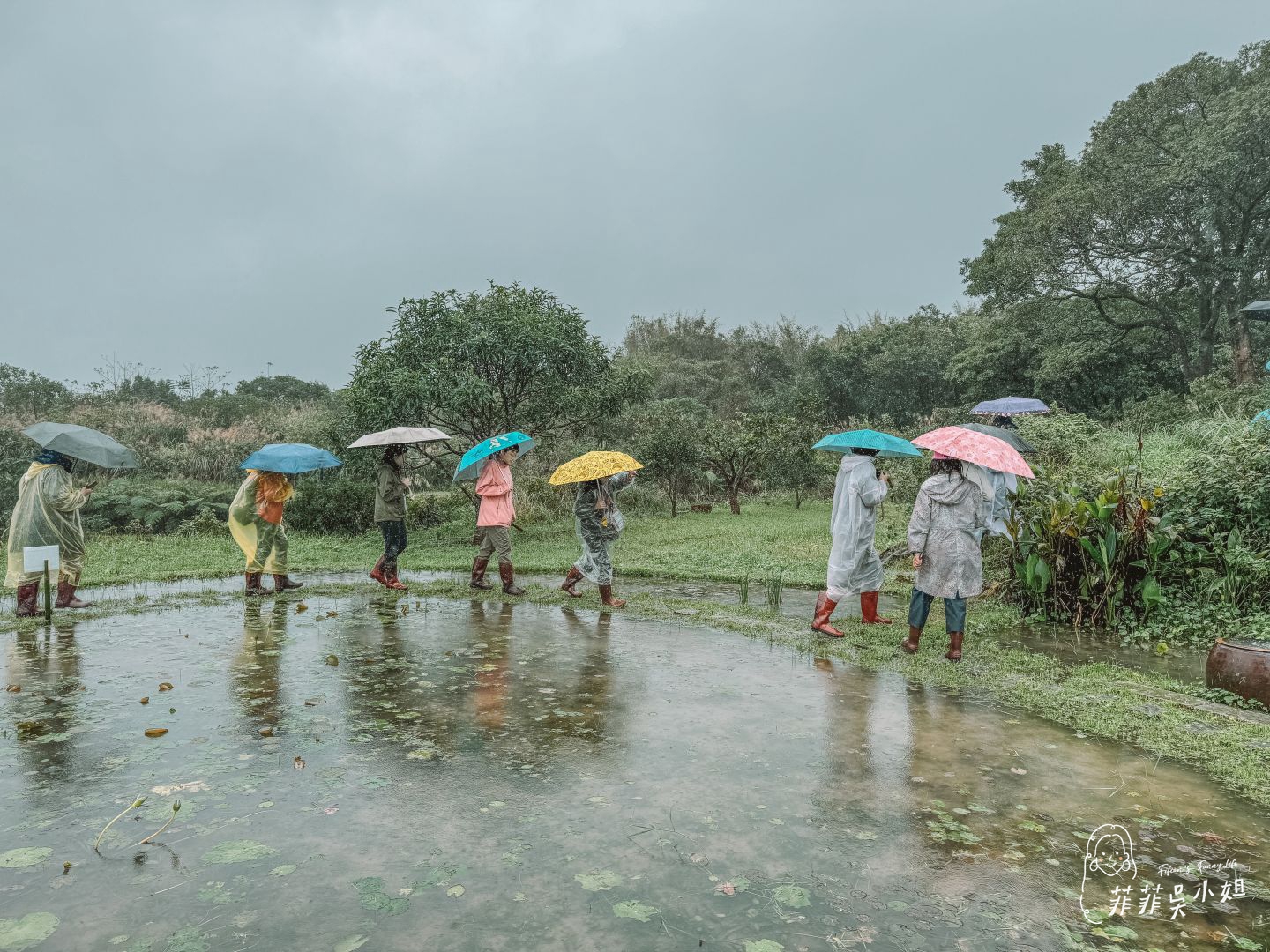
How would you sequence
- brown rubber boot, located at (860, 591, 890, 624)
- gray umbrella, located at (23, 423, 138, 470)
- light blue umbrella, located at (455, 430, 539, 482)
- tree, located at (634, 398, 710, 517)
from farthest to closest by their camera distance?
tree, located at (634, 398, 710, 517) → light blue umbrella, located at (455, 430, 539, 482) → gray umbrella, located at (23, 423, 138, 470) → brown rubber boot, located at (860, 591, 890, 624)

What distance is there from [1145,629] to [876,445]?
2.98m

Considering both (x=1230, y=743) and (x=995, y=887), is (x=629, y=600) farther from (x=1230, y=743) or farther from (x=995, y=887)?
(x=995, y=887)

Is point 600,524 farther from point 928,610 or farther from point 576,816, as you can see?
point 576,816

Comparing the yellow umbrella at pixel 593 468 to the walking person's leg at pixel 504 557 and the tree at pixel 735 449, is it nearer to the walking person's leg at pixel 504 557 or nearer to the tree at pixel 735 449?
the walking person's leg at pixel 504 557

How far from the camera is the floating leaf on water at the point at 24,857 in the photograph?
10.2 feet

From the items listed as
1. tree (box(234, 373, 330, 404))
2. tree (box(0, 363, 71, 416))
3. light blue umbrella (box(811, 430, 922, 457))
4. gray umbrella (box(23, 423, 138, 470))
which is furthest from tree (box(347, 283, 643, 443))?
tree (box(234, 373, 330, 404))

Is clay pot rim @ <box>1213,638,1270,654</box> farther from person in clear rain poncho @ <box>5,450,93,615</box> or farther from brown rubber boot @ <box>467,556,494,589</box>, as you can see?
person in clear rain poncho @ <box>5,450,93,615</box>

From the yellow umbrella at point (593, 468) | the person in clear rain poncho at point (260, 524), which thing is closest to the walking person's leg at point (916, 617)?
the yellow umbrella at point (593, 468)

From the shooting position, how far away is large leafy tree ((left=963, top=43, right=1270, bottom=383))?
20.3m

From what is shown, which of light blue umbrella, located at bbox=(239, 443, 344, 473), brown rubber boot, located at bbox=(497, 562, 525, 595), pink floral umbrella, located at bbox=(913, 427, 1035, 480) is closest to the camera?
pink floral umbrella, located at bbox=(913, 427, 1035, 480)

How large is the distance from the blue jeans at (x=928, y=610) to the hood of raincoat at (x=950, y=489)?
769 millimetres

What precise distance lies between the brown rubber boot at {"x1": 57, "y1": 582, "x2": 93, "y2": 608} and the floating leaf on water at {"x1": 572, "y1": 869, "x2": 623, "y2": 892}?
7868mm

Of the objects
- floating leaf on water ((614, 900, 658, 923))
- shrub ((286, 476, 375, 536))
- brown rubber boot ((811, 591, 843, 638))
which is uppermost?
shrub ((286, 476, 375, 536))

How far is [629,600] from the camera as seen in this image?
9094mm
